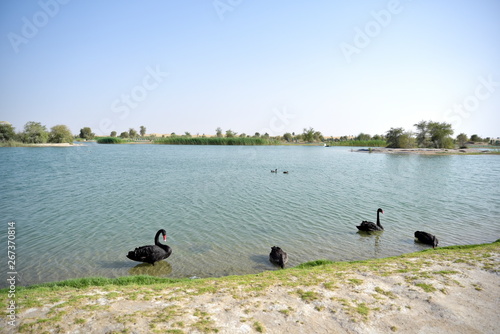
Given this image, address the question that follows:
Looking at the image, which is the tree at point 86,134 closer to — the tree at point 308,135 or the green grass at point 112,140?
the green grass at point 112,140

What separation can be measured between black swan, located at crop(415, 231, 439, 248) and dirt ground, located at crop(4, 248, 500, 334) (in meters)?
3.87

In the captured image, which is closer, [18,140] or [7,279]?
[7,279]

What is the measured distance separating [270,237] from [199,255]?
12.8ft

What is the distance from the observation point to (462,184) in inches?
1165

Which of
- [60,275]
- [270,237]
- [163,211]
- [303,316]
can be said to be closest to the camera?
[303,316]

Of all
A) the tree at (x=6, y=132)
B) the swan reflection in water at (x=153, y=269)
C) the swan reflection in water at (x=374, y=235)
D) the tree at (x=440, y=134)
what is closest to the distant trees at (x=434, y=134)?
the tree at (x=440, y=134)

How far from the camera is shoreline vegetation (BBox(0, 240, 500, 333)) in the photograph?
206 inches

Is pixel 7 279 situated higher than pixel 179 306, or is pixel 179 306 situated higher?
pixel 179 306

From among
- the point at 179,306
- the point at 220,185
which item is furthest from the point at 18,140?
the point at 179,306

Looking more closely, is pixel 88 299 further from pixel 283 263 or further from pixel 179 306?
pixel 283 263

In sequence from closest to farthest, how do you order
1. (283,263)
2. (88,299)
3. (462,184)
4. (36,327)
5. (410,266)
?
(36,327), (88,299), (410,266), (283,263), (462,184)

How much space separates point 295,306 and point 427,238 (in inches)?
374

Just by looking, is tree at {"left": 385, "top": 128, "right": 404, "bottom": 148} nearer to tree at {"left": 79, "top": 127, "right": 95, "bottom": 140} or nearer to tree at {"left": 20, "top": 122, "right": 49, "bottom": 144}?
tree at {"left": 20, "top": 122, "right": 49, "bottom": 144}

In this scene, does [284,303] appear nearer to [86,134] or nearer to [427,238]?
[427,238]
